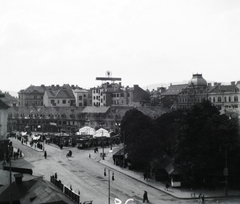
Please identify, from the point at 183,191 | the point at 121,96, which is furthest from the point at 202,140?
the point at 121,96

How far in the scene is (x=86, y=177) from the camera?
49.8 meters

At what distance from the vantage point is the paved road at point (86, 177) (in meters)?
39.9

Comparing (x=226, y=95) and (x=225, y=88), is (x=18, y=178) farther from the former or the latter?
(x=225, y=88)

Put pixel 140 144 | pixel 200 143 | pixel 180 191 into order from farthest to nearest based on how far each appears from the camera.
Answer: pixel 140 144, pixel 200 143, pixel 180 191

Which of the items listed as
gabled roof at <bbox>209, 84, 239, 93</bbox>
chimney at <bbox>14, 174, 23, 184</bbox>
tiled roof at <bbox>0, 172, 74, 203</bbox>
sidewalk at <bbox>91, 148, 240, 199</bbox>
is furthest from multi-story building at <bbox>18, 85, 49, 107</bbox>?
chimney at <bbox>14, 174, 23, 184</bbox>

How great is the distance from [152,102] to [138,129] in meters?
79.0

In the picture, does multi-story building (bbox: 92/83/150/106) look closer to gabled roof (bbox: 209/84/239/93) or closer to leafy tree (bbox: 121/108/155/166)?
gabled roof (bbox: 209/84/239/93)

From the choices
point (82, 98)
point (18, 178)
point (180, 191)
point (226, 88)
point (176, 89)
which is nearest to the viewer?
point (18, 178)

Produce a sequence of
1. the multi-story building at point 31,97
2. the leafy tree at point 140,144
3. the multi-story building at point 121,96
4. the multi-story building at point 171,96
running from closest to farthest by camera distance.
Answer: the leafy tree at point 140,144 < the multi-story building at point 171,96 < the multi-story building at point 121,96 < the multi-story building at point 31,97

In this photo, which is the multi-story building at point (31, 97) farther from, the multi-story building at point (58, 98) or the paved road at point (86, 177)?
the paved road at point (86, 177)

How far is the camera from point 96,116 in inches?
4505

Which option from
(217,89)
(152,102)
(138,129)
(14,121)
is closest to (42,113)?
(14,121)

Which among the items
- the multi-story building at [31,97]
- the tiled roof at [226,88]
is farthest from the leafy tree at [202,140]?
the multi-story building at [31,97]

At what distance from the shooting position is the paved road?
39.9 metres
